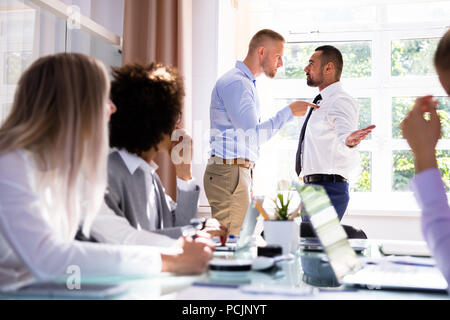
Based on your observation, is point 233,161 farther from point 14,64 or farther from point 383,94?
point 383,94

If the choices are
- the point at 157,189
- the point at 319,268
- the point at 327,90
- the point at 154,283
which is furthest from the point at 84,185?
the point at 327,90

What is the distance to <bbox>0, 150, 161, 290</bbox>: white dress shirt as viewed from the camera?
82cm

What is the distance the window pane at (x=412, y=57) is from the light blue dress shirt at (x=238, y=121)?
154 cm

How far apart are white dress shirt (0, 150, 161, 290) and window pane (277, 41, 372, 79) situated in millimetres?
3288

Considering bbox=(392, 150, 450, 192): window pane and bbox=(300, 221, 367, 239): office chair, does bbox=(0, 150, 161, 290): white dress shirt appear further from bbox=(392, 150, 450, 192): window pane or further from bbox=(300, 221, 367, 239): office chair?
bbox=(392, 150, 450, 192): window pane

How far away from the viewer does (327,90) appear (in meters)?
3.21

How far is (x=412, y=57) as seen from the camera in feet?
12.5

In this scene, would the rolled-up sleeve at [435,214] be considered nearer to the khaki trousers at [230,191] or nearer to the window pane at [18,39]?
the window pane at [18,39]

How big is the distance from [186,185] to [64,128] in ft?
2.61

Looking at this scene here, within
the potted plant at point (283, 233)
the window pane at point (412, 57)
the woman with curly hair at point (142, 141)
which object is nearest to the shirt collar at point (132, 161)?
the woman with curly hair at point (142, 141)

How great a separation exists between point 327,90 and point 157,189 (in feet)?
6.58

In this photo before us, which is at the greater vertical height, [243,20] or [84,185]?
[243,20]

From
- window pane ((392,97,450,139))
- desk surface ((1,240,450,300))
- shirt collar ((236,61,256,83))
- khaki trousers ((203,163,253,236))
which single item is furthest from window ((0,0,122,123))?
window pane ((392,97,450,139))
